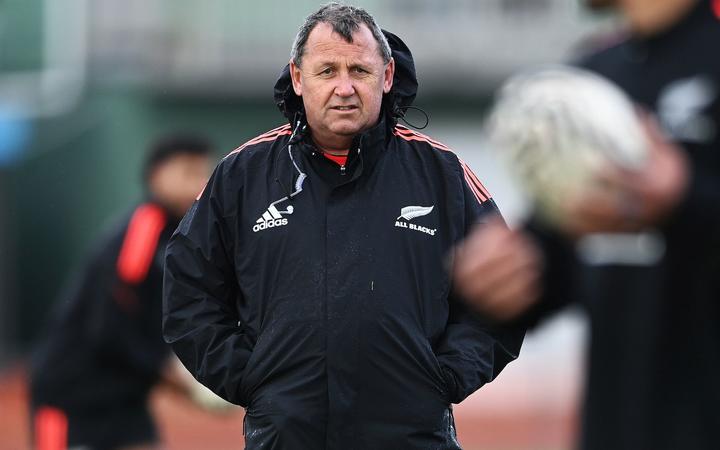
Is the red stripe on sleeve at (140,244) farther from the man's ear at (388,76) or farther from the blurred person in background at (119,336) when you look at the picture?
the man's ear at (388,76)

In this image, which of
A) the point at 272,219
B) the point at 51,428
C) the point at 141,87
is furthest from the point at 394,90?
the point at 141,87

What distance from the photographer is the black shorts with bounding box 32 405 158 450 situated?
6.70m

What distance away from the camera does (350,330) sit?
4219mm

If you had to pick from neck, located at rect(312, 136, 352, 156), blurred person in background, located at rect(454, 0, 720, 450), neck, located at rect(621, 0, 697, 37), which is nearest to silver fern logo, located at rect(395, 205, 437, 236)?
neck, located at rect(312, 136, 352, 156)

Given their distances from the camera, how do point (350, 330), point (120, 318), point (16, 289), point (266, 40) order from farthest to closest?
point (266, 40)
point (16, 289)
point (120, 318)
point (350, 330)

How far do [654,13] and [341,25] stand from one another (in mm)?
1701

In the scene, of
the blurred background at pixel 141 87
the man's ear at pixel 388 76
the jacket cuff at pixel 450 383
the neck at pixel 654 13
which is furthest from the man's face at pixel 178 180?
the blurred background at pixel 141 87

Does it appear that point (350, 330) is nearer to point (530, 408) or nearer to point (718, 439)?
point (718, 439)

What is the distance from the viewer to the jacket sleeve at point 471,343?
4340 mm

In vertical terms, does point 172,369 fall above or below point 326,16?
below

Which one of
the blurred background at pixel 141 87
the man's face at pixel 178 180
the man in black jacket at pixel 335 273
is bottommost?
the blurred background at pixel 141 87

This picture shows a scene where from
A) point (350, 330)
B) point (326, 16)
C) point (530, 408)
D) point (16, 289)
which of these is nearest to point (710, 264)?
point (350, 330)

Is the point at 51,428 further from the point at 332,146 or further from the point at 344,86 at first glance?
the point at 344,86

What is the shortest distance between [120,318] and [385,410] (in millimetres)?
Result: 2527
